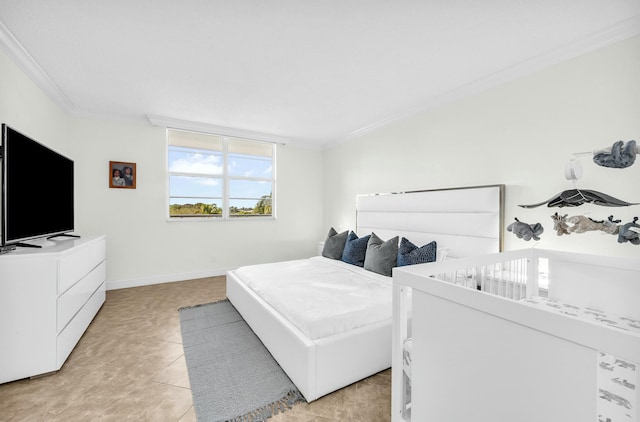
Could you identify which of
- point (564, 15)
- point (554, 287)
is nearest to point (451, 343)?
point (554, 287)

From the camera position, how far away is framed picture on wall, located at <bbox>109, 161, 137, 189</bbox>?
145 inches

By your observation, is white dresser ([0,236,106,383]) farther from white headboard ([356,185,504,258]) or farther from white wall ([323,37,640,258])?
white wall ([323,37,640,258])

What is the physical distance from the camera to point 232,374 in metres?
1.83

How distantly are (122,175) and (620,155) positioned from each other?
492cm

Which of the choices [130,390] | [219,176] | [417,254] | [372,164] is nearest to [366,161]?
[372,164]

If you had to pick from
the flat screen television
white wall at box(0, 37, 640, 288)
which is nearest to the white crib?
white wall at box(0, 37, 640, 288)

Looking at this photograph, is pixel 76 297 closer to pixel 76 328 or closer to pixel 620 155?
pixel 76 328

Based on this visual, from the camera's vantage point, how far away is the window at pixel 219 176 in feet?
13.7

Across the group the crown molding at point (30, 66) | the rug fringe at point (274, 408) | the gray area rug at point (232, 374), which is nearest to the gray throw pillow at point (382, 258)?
the gray area rug at point (232, 374)

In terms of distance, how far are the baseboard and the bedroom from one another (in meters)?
0.02

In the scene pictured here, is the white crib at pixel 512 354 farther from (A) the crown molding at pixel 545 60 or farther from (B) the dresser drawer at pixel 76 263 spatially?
(B) the dresser drawer at pixel 76 263

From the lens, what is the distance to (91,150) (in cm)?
358

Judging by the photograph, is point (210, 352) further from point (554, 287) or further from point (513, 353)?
point (554, 287)

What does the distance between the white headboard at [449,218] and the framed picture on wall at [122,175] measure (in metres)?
3.56
